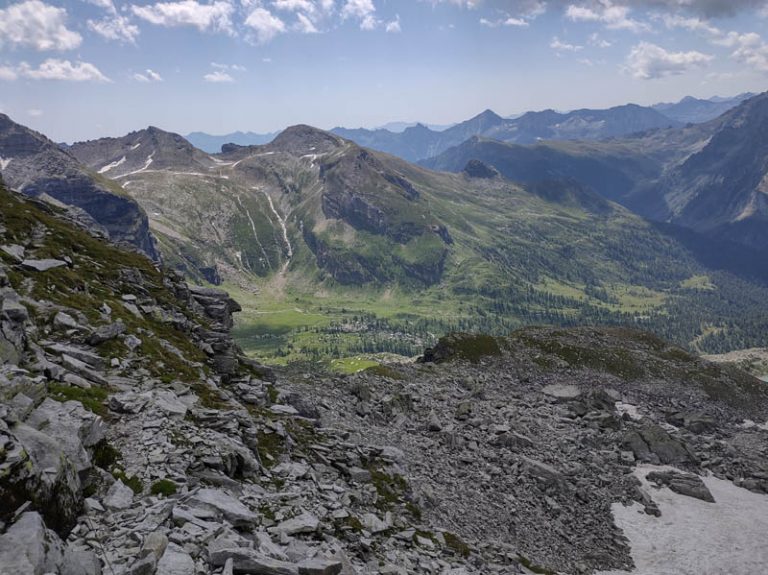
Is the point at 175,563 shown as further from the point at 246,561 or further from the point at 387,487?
the point at 387,487

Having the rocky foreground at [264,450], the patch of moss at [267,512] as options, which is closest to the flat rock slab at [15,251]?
the rocky foreground at [264,450]

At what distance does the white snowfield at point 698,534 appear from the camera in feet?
173

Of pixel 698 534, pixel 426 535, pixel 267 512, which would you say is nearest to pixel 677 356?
pixel 698 534

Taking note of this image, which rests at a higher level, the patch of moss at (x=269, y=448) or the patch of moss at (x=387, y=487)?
the patch of moss at (x=269, y=448)

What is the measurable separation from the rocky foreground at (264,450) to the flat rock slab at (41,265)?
0.56ft

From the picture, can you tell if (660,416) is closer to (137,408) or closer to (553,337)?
(553,337)


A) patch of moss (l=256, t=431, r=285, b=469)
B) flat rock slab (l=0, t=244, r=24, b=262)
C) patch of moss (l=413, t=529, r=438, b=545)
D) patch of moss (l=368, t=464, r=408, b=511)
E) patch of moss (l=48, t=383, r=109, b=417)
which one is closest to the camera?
patch of moss (l=48, t=383, r=109, b=417)

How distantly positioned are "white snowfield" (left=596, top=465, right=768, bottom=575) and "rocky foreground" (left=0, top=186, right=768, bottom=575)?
167 cm

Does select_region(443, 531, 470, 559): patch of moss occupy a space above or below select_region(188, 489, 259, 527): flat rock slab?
below

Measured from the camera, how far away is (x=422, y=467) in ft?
170

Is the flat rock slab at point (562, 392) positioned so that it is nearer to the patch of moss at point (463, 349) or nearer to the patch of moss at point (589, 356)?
the patch of moss at point (463, 349)

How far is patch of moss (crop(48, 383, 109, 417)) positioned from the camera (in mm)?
27928

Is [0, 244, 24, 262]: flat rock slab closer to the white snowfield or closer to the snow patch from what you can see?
the white snowfield

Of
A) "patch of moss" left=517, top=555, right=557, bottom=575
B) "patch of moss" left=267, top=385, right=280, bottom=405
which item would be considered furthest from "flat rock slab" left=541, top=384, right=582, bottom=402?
"patch of moss" left=267, top=385, right=280, bottom=405
